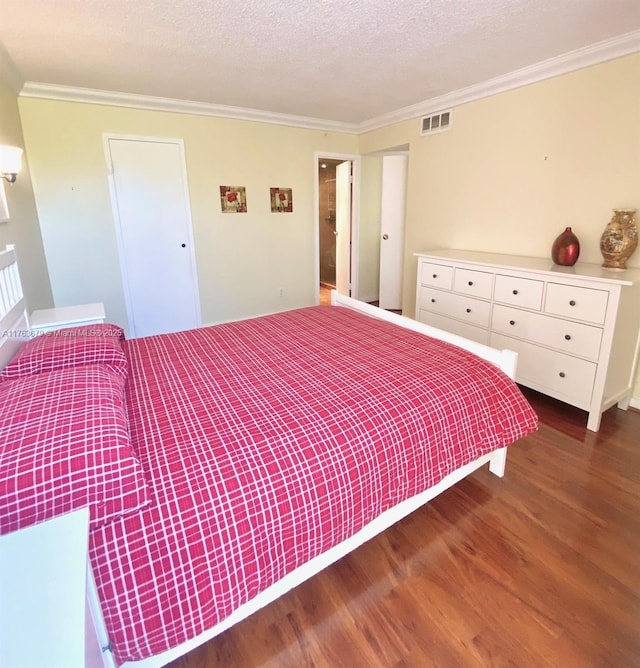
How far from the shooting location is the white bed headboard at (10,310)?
163 centimetres

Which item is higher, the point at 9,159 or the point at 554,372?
the point at 9,159

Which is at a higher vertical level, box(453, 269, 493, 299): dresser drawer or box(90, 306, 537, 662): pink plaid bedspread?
box(453, 269, 493, 299): dresser drawer

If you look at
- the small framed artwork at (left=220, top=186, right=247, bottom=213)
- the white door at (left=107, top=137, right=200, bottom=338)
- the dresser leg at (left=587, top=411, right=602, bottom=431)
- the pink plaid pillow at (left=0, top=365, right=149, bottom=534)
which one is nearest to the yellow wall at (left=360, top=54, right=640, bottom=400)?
the dresser leg at (left=587, top=411, right=602, bottom=431)

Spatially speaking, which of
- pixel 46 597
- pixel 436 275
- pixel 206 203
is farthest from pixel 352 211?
pixel 46 597

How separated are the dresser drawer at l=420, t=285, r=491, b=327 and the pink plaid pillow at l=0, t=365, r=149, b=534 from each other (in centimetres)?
257

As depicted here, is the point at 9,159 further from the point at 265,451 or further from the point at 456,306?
the point at 456,306

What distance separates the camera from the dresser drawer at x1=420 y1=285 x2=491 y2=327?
2.89 metres

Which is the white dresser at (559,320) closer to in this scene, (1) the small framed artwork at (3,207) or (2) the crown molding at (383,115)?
(2) the crown molding at (383,115)

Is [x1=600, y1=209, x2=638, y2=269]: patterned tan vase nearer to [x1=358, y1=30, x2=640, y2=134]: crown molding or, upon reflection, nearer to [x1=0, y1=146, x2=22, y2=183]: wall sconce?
[x1=358, y1=30, x2=640, y2=134]: crown molding

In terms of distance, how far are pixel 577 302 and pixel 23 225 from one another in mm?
3767

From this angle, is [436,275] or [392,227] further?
[392,227]

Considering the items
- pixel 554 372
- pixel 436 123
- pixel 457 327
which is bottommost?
pixel 554 372

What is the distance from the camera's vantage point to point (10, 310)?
6.05ft

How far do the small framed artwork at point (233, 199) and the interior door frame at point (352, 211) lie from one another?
93 centimetres
